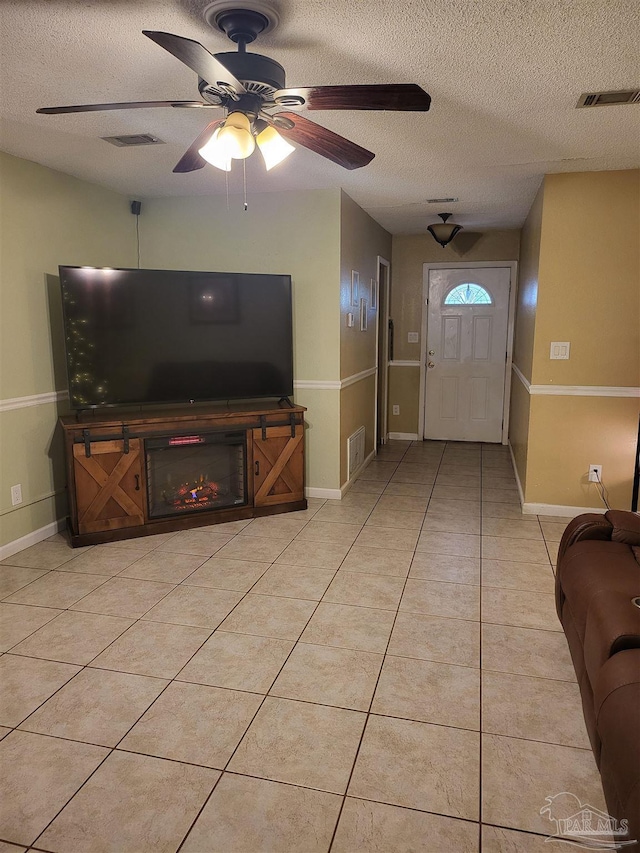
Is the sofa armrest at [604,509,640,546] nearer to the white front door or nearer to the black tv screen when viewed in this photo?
the black tv screen

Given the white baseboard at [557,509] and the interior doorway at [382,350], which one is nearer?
the white baseboard at [557,509]

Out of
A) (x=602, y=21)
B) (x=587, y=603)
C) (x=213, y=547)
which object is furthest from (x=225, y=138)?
(x=213, y=547)

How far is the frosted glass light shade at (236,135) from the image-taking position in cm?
196

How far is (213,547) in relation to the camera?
143 inches

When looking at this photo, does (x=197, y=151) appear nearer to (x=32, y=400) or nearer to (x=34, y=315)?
(x=34, y=315)

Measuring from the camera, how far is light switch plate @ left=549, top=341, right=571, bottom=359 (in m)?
3.98

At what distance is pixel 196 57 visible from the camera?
1595mm

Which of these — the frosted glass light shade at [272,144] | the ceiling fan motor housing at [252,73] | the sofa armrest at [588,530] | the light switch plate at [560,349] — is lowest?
the sofa armrest at [588,530]

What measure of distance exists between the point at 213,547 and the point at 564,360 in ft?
8.84

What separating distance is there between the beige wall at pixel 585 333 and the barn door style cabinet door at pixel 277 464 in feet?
5.57

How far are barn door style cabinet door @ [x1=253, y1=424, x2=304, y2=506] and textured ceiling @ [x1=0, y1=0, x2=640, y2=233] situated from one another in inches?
69.8

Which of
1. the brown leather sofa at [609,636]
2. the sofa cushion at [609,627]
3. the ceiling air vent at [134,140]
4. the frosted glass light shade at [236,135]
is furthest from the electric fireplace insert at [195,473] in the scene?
the sofa cushion at [609,627]

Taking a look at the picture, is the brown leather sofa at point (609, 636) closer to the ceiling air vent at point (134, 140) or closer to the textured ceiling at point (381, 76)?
the textured ceiling at point (381, 76)

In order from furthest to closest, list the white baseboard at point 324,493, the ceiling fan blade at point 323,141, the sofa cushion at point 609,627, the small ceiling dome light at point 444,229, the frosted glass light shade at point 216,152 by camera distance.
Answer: the small ceiling dome light at point 444,229 → the white baseboard at point 324,493 → the ceiling fan blade at point 323,141 → the frosted glass light shade at point 216,152 → the sofa cushion at point 609,627
